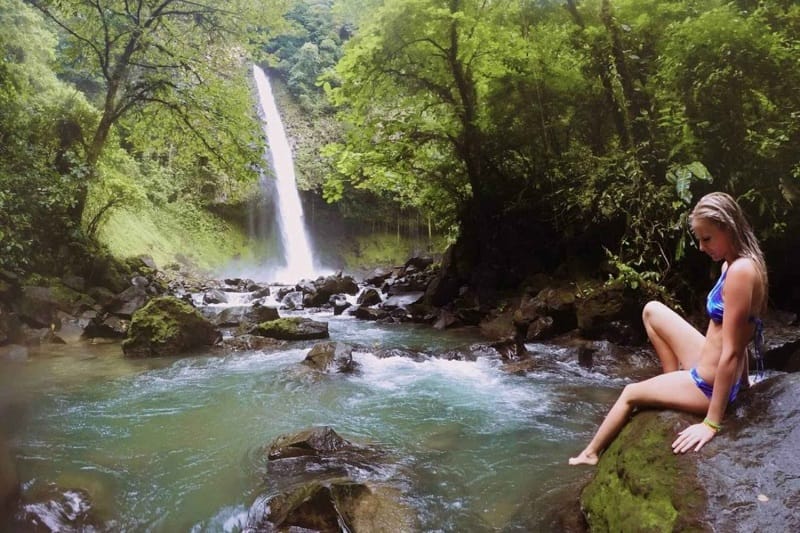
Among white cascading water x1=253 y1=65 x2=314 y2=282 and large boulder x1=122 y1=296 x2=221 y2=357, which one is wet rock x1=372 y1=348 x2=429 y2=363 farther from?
white cascading water x1=253 y1=65 x2=314 y2=282

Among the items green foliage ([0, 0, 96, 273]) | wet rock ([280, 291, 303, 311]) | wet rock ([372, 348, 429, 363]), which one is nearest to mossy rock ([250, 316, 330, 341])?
wet rock ([372, 348, 429, 363])

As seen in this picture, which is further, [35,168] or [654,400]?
[35,168]

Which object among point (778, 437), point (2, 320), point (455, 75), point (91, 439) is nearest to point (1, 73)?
point (2, 320)

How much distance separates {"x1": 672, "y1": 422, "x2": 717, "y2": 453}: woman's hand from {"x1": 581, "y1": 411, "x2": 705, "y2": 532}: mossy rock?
4cm

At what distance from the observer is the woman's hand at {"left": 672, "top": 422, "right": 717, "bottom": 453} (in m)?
2.53

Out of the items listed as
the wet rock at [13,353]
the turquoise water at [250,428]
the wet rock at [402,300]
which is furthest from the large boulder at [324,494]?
the wet rock at [402,300]

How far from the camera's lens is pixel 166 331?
9242 mm

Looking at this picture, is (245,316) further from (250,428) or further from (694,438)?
(694,438)

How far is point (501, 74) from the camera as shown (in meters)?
11.3

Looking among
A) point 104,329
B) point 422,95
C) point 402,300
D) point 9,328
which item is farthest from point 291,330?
point 422,95

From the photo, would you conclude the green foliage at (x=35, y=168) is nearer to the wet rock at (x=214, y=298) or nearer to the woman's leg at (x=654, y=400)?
the wet rock at (x=214, y=298)

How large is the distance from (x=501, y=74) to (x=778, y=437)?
10.3 meters

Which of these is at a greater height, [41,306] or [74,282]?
[74,282]

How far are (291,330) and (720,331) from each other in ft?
28.9
